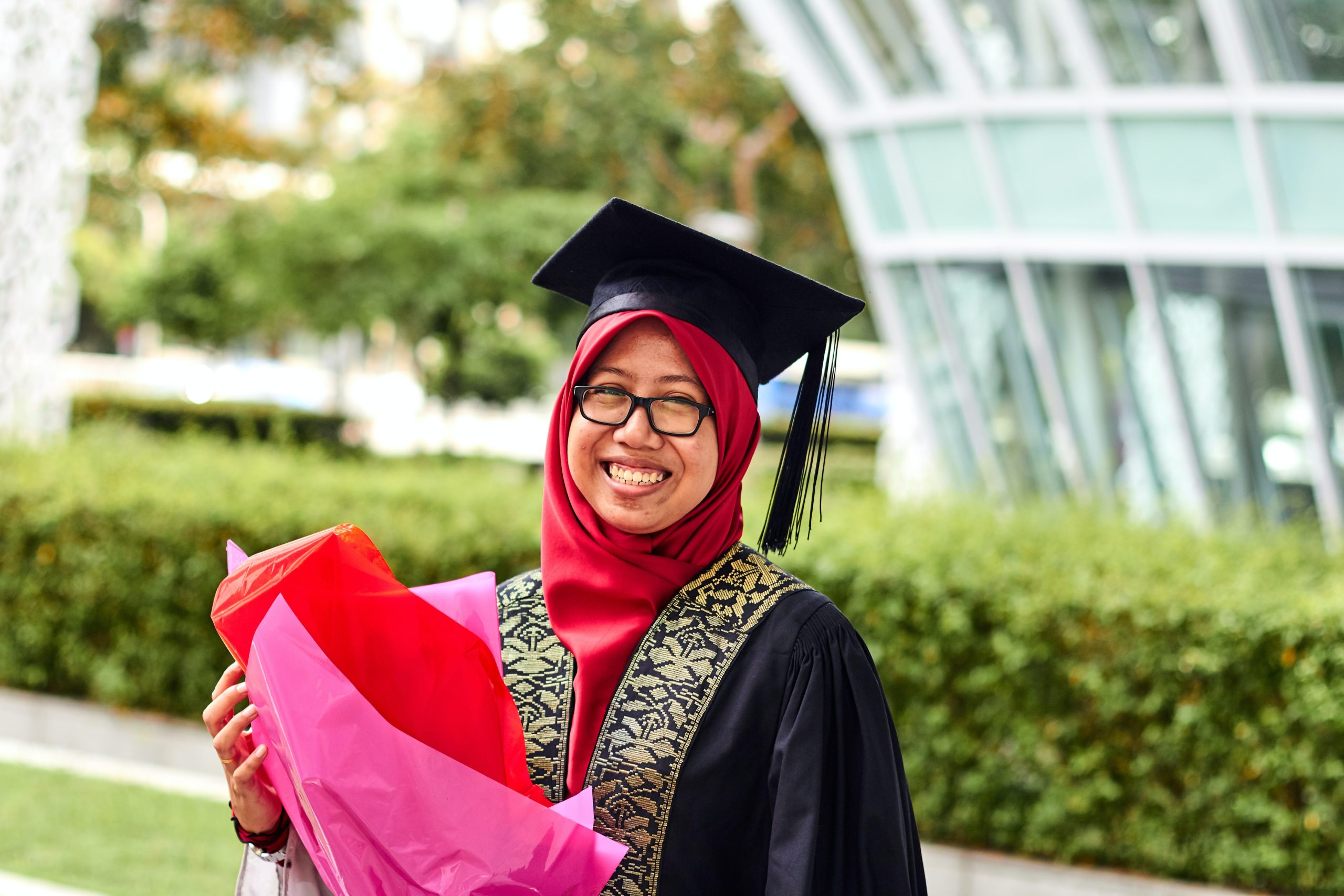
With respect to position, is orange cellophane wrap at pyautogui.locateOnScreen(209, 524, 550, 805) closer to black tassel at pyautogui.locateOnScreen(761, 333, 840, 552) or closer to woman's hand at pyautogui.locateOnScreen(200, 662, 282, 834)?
woman's hand at pyautogui.locateOnScreen(200, 662, 282, 834)

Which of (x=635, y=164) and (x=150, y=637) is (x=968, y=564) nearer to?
(x=150, y=637)

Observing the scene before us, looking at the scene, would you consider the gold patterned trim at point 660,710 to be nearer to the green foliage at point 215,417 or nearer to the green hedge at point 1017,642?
the green hedge at point 1017,642

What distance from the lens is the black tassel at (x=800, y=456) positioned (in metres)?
2.25

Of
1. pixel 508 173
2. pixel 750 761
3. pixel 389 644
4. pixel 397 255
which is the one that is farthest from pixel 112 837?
pixel 508 173

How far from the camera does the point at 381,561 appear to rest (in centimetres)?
191

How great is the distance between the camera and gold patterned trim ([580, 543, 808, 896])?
6.20ft

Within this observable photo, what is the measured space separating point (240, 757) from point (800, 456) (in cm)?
104

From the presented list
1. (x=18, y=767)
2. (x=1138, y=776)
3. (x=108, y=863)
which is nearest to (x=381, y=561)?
(x=108, y=863)

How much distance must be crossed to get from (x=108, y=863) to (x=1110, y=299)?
9.36 meters

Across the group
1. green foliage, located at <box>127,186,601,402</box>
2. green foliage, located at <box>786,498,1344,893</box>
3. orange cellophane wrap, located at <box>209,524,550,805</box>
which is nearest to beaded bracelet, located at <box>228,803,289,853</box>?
orange cellophane wrap, located at <box>209,524,550,805</box>

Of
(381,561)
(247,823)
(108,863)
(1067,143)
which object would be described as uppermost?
(1067,143)

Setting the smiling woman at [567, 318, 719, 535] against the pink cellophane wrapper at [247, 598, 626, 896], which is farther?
the smiling woman at [567, 318, 719, 535]

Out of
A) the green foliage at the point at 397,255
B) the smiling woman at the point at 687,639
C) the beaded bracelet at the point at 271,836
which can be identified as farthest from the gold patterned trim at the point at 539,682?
the green foliage at the point at 397,255

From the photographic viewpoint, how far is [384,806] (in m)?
1.70
